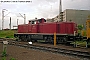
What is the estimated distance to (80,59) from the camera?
9289mm

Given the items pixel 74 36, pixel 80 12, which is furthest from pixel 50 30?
pixel 80 12

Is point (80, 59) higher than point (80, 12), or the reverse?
point (80, 12)

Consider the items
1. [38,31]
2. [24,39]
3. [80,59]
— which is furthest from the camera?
[24,39]

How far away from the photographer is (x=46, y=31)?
68.8 feet

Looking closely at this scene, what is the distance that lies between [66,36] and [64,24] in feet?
6.32

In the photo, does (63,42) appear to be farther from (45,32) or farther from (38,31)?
(38,31)

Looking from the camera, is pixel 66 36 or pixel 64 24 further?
pixel 64 24

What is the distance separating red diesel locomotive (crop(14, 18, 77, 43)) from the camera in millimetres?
18800

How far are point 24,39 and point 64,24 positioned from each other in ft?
26.9

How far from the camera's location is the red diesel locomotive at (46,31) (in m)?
18.8

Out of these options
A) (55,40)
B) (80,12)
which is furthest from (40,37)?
(80,12)

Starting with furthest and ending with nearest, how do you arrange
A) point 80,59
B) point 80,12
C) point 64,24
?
point 80,12, point 64,24, point 80,59

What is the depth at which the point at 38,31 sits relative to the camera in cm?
2231

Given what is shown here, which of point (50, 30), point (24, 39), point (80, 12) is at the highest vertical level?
point (80, 12)
